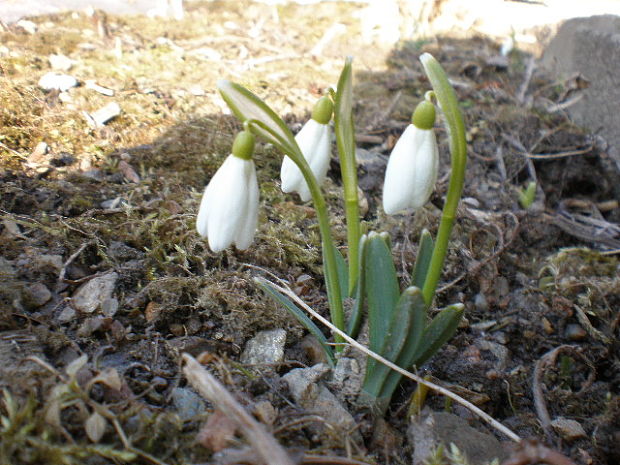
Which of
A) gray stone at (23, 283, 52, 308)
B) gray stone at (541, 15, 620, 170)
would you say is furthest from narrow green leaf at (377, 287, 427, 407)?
gray stone at (541, 15, 620, 170)

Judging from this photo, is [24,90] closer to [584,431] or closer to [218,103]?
[218,103]

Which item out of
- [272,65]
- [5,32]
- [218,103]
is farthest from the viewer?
[272,65]

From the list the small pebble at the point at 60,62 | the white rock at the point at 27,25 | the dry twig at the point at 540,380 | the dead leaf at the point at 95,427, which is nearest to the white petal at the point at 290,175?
the dead leaf at the point at 95,427

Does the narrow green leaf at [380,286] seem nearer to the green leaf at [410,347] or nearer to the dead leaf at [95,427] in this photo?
the green leaf at [410,347]

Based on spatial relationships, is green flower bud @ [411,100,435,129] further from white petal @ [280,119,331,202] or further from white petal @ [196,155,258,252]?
white petal @ [196,155,258,252]

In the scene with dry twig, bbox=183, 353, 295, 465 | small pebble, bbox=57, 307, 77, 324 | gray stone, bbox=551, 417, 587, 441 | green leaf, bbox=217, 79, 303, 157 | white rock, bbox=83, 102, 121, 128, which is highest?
green leaf, bbox=217, 79, 303, 157

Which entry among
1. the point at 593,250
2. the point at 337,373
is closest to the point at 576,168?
the point at 593,250

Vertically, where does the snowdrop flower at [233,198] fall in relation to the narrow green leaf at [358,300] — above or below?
above
